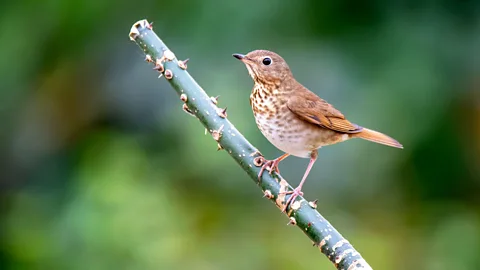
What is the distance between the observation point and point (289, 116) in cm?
267

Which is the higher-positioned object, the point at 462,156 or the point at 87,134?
the point at 87,134

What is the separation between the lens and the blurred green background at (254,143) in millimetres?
4453

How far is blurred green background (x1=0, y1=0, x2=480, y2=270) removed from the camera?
175 inches

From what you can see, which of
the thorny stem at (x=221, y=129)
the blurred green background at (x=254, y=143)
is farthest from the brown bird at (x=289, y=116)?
the blurred green background at (x=254, y=143)

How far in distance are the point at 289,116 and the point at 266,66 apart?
0.20 m

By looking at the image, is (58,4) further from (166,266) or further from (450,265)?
(450,265)

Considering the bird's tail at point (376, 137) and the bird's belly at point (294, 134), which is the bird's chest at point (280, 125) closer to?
the bird's belly at point (294, 134)

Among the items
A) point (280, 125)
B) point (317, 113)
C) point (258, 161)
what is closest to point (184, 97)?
point (258, 161)

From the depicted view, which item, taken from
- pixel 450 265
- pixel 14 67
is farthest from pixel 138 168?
pixel 450 265

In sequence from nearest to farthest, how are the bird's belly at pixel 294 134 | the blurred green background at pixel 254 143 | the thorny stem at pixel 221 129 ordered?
the thorny stem at pixel 221 129 < the bird's belly at pixel 294 134 < the blurred green background at pixel 254 143

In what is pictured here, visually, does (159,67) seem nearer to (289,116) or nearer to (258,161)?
(258,161)

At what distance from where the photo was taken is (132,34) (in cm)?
185

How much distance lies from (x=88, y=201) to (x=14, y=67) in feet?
4.52

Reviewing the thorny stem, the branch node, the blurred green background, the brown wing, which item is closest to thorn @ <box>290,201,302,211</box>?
the thorny stem
